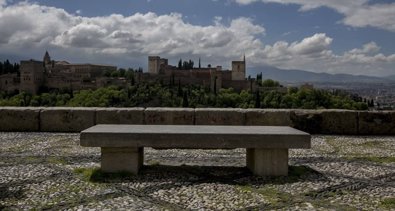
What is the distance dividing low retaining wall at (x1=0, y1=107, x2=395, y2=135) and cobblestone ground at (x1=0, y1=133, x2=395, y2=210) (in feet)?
8.13

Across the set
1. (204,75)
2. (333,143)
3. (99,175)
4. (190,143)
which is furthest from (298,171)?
(204,75)

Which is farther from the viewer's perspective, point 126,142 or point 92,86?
point 92,86

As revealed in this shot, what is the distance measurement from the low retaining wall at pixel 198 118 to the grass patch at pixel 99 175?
4782mm

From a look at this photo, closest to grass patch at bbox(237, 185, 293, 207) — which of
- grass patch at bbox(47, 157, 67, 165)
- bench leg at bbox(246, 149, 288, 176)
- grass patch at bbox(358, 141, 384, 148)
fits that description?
bench leg at bbox(246, 149, 288, 176)

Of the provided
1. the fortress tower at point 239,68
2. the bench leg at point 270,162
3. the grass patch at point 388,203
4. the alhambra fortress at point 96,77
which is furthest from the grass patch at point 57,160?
the fortress tower at point 239,68

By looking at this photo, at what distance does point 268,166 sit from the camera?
21.0 ft

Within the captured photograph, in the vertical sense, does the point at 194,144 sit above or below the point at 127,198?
above

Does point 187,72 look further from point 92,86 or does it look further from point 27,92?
point 27,92

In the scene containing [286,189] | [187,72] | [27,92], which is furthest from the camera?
[187,72]

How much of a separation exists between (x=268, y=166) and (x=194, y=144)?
116cm

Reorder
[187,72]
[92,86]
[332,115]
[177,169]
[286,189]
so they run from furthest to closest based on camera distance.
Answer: [187,72], [92,86], [332,115], [177,169], [286,189]

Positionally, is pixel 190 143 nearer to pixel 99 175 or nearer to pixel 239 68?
pixel 99 175

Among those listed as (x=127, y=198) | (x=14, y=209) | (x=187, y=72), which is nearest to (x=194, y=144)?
(x=127, y=198)

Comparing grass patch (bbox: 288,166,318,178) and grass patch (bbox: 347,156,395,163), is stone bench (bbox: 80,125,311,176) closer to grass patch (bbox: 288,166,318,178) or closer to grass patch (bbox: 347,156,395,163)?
grass patch (bbox: 288,166,318,178)
